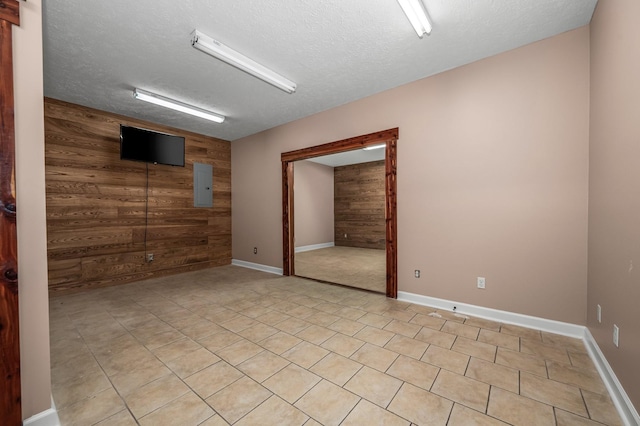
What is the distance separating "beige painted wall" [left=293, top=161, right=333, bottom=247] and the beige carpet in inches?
43.6

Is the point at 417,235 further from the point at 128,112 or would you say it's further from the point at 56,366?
the point at 128,112

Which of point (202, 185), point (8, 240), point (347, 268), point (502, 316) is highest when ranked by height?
point (202, 185)

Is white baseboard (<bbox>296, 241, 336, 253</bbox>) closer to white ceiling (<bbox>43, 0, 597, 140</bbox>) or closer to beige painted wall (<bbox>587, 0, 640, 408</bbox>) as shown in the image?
white ceiling (<bbox>43, 0, 597, 140</bbox>)

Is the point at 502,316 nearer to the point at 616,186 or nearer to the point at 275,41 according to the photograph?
the point at 616,186

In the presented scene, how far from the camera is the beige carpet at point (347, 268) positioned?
4.24 m

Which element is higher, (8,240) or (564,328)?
(8,240)

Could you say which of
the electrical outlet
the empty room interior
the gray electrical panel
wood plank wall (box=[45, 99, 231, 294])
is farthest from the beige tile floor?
the gray electrical panel

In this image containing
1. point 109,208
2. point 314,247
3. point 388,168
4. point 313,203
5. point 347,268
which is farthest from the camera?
point 313,203

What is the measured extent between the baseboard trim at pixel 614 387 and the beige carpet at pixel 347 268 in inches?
81.9

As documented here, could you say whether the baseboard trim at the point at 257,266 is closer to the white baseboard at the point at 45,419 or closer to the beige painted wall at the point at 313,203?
the beige painted wall at the point at 313,203

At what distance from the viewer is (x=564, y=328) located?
2352 mm

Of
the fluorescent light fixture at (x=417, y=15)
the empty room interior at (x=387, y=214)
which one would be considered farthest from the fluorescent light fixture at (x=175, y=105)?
the fluorescent light fixture at (x=417, y=15)

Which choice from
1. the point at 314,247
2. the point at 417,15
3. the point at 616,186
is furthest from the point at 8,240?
the point at 314,247

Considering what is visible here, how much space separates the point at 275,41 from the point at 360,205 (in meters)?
6.48
